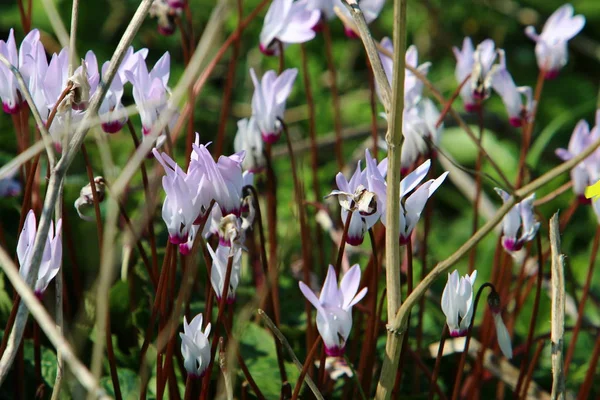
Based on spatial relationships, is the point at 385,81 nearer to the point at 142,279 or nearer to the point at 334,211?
the point at 142,279

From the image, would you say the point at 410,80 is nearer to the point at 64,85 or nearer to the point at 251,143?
the point at 251,143

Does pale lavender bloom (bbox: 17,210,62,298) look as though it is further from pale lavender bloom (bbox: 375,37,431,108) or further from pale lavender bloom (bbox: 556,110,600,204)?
pale lavender bloom (bbox: 556,110,600,204)

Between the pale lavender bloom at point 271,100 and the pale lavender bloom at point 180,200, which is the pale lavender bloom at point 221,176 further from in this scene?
the pale lavender bloom at point 271,100

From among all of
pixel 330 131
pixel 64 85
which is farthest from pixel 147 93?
pixel 330 131

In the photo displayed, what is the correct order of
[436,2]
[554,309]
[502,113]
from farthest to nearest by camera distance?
1. [436,2]
2. [502,113]
3. [554,309]

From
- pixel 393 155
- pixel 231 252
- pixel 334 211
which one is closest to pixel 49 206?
pixel 231 252

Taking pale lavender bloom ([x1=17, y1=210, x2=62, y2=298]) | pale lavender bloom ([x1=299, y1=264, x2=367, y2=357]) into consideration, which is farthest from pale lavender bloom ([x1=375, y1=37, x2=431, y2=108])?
pale lavender bloom ([x1=17, y1=210, x2=62, y2=298])
